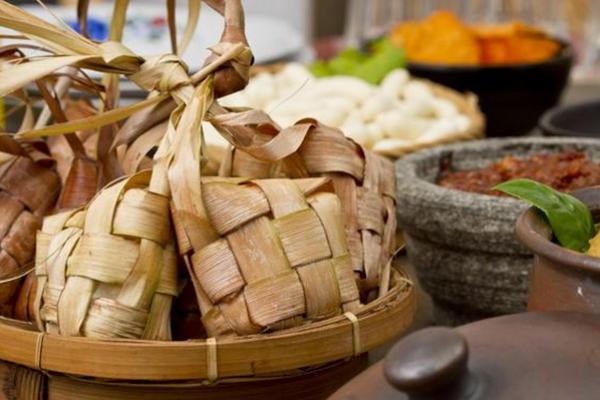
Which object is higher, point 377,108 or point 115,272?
point 115,272

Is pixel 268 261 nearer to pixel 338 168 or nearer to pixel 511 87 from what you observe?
pixel 338 168

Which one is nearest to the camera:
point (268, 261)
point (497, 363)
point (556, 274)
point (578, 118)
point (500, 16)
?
point (497, 363)

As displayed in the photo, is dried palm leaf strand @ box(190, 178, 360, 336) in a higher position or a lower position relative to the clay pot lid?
lower

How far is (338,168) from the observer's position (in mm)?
889

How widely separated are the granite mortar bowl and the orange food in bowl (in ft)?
3.33

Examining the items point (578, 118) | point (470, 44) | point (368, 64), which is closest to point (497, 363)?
point (578, 118)

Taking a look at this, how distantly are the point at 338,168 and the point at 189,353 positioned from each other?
0.77ft

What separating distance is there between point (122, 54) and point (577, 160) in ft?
1.88

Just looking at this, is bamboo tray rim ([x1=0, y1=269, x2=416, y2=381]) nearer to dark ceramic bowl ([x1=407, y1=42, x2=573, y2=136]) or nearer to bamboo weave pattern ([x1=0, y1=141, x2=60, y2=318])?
bamboo weave pattern ([x1=0, y1=141, x2=60, y2=318])

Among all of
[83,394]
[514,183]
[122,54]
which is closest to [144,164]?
[122,54]

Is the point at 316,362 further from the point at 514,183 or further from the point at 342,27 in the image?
the point at 342,27

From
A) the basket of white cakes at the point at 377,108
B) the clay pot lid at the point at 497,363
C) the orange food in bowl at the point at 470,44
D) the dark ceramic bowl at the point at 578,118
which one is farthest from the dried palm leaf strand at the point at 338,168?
the orange food in bowl at the point at 470,44

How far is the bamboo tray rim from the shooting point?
2.41ft

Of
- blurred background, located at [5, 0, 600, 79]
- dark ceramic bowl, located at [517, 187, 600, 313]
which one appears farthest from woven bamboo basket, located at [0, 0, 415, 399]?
blurred background, located at [5, 0, 600, 79]
